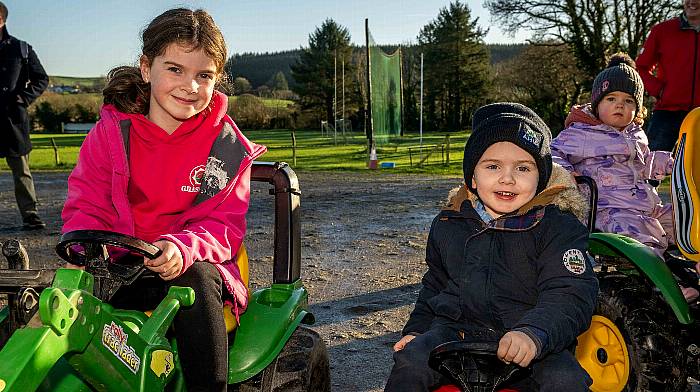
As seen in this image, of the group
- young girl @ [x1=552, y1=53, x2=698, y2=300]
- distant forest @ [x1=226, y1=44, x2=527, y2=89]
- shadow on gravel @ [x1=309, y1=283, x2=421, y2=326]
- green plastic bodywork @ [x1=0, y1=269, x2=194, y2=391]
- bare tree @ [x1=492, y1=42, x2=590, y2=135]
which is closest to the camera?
green plastic bodywork @ [x1=0, y1=269, x2=194, y2=391]

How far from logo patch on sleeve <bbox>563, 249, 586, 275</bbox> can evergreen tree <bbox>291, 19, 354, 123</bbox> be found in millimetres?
57213

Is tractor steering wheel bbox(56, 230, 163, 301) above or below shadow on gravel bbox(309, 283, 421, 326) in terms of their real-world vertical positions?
above

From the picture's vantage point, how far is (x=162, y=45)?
277 cm

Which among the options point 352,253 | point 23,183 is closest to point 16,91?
point 23,183

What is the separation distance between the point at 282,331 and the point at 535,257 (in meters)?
Answer: 0.99

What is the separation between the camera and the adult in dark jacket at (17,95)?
787 centimetres

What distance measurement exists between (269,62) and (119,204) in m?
114

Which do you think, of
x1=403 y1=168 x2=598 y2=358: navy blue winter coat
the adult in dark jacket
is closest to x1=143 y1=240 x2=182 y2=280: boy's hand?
x1=403 y1=168 x2=598 y2=358: navy blue winter coat

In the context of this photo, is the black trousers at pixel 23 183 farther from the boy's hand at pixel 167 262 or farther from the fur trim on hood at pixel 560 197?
the fur trim on hood at pixel 560 197

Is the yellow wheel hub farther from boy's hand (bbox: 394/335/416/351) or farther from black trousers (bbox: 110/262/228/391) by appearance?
black trousers (bbox: 110/262/228/391)

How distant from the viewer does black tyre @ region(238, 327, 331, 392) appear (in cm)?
269

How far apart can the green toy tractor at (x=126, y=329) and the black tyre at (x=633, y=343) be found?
1.44m

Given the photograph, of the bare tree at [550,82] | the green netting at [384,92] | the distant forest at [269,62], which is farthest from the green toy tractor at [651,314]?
the distant forest at [269,62]

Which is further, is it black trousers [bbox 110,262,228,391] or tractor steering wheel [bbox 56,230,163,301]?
black trousers [bbox 110,262,228,391]
